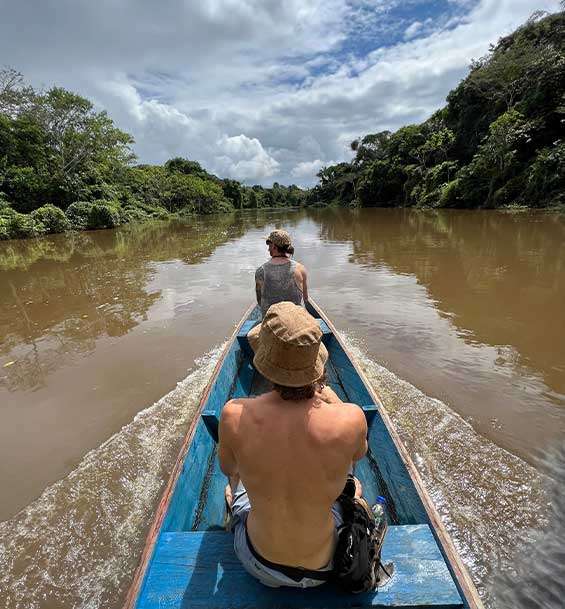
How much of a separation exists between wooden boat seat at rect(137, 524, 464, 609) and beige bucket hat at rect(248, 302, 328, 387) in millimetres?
1054

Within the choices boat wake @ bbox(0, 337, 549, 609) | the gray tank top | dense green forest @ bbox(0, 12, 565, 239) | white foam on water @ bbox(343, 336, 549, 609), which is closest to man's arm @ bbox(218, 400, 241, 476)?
boat wake @ bbox(0, 337, 549, 609)

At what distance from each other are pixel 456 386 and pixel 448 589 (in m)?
3.33

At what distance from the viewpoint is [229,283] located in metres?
10.7

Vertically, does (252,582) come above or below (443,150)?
below

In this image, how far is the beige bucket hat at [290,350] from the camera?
1.36 meters

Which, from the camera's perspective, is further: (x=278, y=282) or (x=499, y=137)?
(x=499, y=137)

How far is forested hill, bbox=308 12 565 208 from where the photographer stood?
960 inches

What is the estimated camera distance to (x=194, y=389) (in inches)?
199

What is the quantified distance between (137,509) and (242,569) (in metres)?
1.69

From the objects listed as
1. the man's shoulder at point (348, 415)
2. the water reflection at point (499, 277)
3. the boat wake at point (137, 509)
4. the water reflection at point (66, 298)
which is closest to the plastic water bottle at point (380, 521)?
the man's shoulder at point (348, 415)

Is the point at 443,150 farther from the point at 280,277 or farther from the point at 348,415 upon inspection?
the point at 348,415

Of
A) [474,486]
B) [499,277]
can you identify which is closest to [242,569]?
[474,486]

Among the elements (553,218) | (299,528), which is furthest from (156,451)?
(553,218)

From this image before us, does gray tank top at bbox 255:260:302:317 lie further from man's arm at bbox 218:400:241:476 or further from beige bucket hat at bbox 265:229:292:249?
man's arm at bbox 218:400:241:476
